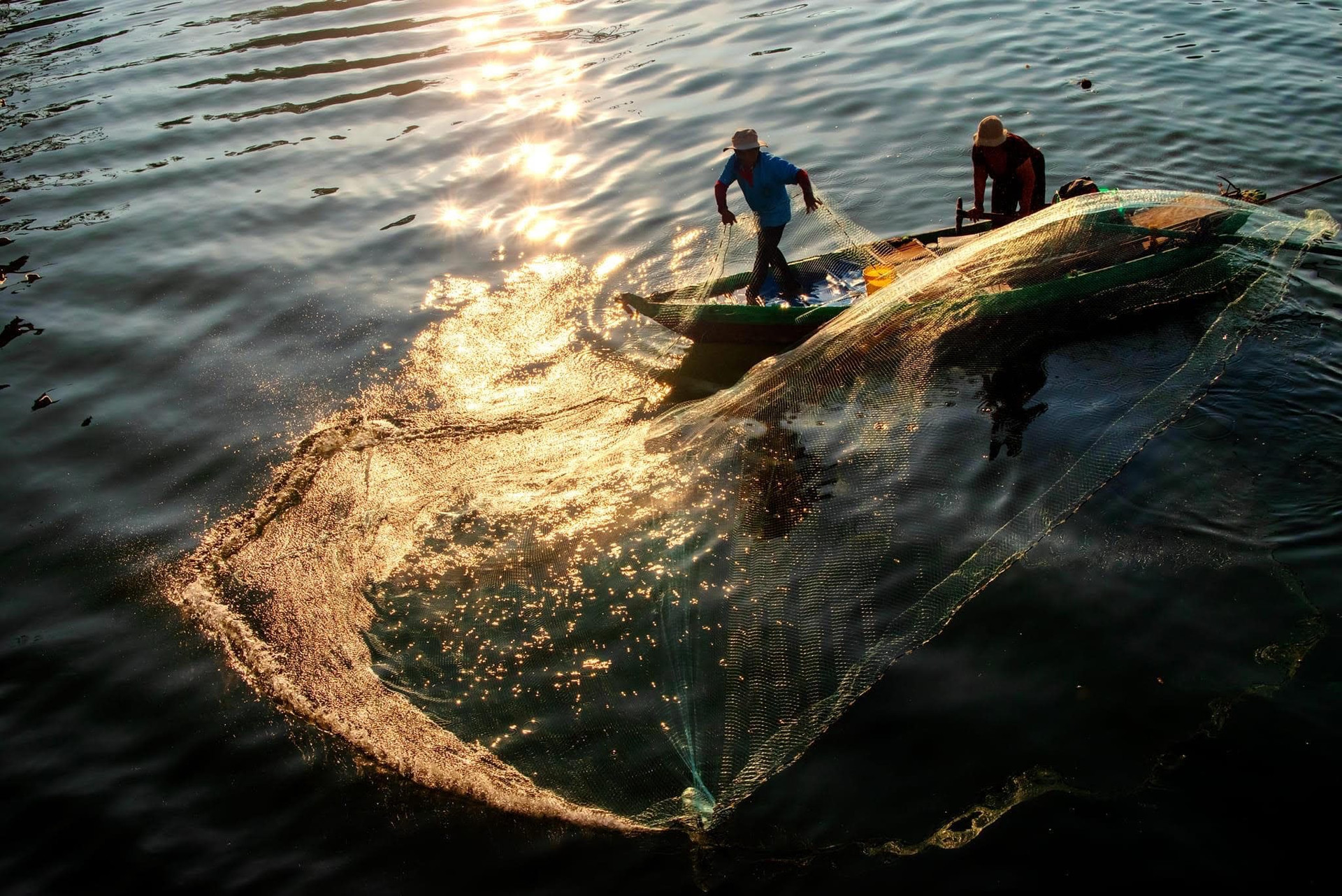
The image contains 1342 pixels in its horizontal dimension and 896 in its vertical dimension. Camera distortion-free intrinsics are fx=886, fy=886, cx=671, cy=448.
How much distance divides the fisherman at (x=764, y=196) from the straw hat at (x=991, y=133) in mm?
1668

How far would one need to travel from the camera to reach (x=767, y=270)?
29.1ft

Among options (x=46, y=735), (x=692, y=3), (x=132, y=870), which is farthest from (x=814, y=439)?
(x=692, y=3)

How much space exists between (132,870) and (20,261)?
1049 cm

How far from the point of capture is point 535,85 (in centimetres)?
1622

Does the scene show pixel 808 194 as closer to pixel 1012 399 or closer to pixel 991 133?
pixel 991 133

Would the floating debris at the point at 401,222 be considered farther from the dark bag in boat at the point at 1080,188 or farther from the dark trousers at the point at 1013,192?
the dark bag in boat at the point at 1080,188

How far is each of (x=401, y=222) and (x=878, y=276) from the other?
6.90m

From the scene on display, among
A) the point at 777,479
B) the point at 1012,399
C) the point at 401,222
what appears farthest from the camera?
the point at 401,222

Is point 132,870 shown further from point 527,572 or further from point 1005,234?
point 1005,234

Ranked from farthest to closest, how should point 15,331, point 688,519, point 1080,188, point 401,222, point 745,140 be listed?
point 401,222 → point 15,331 → point 1080,188 → point 745,140 → point 688,519

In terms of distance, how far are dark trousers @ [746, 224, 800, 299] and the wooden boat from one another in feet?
1.15

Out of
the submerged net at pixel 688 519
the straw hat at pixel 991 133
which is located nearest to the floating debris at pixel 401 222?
the submerged net at pixel 688 519

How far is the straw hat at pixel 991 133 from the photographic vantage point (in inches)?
327

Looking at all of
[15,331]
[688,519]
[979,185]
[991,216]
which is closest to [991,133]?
[979,185]
